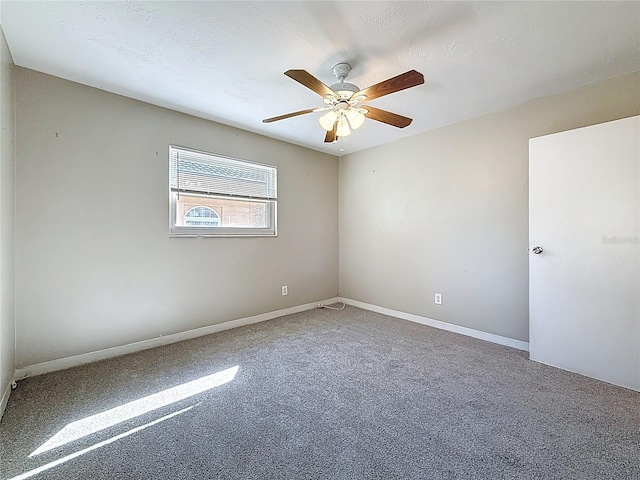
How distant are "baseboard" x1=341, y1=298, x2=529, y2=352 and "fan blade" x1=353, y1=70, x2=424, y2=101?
2.59 m

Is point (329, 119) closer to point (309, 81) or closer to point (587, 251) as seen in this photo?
point (309, 81)

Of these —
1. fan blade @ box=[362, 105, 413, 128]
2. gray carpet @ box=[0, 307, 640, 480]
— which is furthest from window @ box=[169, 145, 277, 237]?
fan blade @ box=[362, 105, 413, 128]

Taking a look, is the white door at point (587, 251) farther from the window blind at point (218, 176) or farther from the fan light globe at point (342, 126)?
the window blind at point (218, 176)

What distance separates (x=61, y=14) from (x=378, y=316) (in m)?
3.94

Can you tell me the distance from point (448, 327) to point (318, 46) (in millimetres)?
3109

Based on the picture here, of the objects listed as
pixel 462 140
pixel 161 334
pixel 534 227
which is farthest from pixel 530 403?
pixel 161 334

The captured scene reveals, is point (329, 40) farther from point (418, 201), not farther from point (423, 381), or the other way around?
point (423, 381)

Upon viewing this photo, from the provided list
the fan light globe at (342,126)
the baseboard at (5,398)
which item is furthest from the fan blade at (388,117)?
the baseboard at (5,398)

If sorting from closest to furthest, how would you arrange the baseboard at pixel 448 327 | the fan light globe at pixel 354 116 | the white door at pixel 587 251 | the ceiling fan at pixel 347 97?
the ceiling fan at pixel 347 97
the white door at pixel 587 251
the fan light globe at pixel 354 116
the baseboard at pixel 448 327

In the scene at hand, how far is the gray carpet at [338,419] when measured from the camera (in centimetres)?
135

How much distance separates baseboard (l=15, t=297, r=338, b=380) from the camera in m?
2.22

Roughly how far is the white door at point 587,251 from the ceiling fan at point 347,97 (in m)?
1.39

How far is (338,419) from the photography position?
1.70 meters

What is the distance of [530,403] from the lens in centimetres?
185
